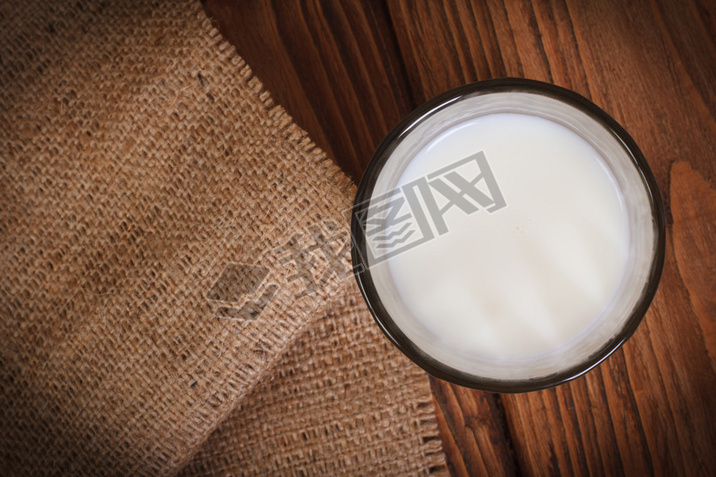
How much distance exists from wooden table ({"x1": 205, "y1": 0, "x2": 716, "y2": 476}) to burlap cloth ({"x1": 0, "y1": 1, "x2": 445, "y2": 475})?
9 cm

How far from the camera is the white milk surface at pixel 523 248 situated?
376 millimetres

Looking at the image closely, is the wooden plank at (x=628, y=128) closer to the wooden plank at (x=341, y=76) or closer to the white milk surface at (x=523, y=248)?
the wooden plank at (x=341, y=76)

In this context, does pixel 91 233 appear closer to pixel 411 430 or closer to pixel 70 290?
pixel 70 290

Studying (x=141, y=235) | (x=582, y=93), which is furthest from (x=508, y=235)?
(x=141, y=235)

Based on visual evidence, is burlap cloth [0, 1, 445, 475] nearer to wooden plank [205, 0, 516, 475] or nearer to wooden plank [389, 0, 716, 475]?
wooden plank [205, 0, 516, 475]

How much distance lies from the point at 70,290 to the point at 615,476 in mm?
530

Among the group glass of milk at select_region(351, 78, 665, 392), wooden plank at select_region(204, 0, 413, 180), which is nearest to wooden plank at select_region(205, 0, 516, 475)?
wooden plank at select_region(204, 0, 413, 180)

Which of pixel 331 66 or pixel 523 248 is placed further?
pixel 331 66

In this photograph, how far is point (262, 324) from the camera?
17.7 inches

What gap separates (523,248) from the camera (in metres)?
0.38

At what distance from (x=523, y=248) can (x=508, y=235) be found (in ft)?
0.05

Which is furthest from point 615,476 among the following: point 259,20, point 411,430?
point 259,20

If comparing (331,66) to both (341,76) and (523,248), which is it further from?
(523,248)

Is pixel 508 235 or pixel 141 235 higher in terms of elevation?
pixel 141 235
